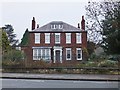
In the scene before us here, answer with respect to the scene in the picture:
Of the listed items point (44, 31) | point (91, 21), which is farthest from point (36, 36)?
point (91, 21)

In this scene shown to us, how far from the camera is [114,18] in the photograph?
809 inches

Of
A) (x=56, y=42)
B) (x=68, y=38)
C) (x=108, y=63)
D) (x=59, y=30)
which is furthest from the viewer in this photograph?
(x=59, y=30)

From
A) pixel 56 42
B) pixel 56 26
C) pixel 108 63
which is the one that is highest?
pixel 56 26

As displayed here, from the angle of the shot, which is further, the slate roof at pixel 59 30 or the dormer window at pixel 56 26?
the dormer window at pixel 56 26

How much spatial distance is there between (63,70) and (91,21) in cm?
804

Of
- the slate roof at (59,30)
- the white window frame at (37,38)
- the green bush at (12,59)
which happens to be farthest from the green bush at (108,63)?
the white window frame at (37,38)

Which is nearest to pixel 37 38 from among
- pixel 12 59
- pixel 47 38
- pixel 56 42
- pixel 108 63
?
pixel 47 38

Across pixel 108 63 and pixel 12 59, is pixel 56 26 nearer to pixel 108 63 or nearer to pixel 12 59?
pixel 12 59

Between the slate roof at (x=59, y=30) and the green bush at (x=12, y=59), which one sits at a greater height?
the slate roof at (x=59, y=30)

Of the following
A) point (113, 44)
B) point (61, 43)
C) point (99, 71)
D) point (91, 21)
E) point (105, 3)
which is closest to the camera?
point (113, 44)

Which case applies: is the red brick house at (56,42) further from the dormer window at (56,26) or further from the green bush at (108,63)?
the green bush at (108,63)

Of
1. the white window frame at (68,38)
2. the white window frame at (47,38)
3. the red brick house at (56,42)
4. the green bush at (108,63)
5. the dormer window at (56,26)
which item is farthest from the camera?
the dormer window at (56,26)

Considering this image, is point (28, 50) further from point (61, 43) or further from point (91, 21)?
point (91, 21)

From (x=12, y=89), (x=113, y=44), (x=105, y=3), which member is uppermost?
(x=105, y=3)
